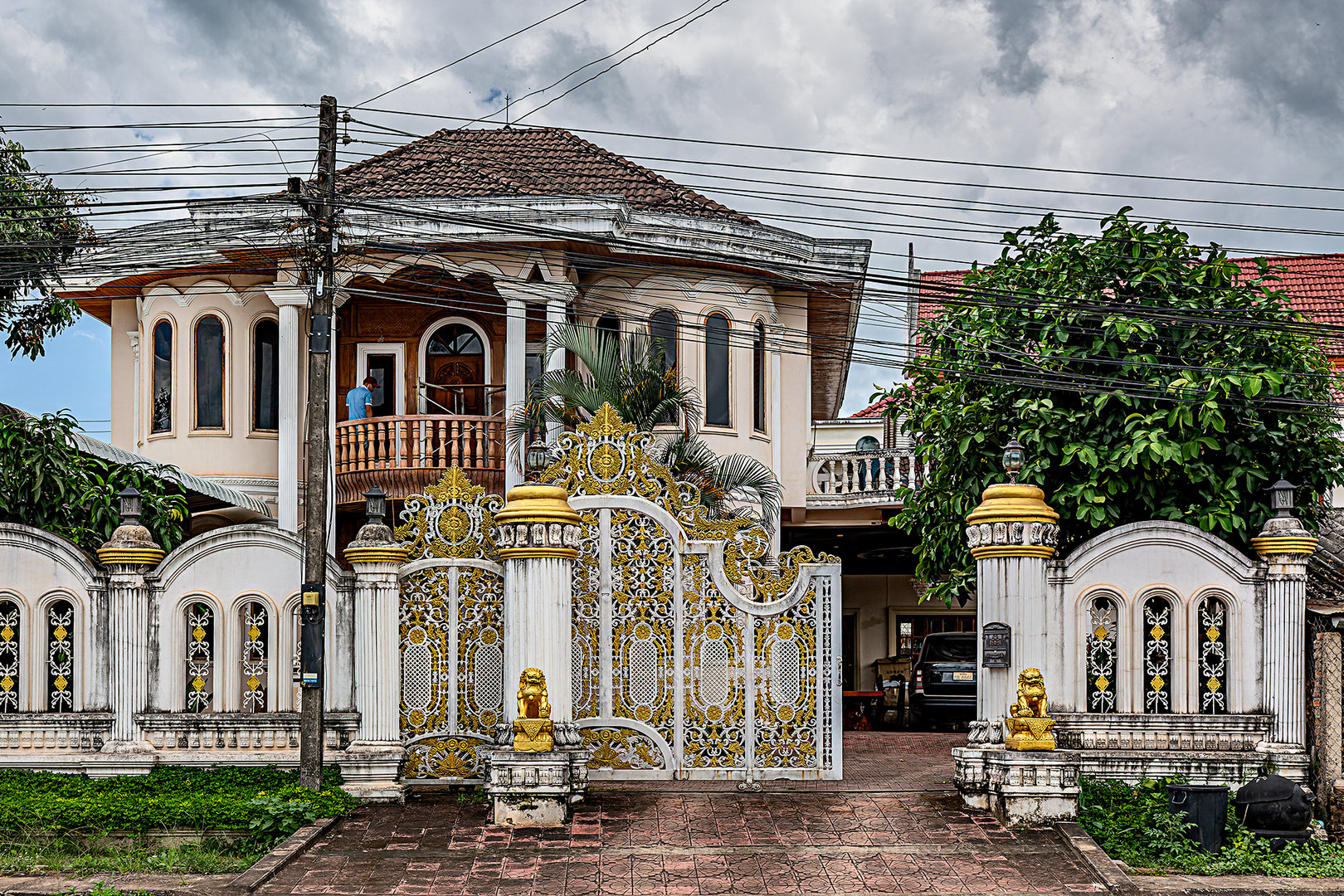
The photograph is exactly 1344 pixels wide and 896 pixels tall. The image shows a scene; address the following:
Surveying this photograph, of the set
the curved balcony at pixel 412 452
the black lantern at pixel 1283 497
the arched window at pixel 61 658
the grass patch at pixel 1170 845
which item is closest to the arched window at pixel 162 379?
the curved balcony at pixel 412 452

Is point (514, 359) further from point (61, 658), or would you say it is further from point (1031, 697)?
point (1031, 697)

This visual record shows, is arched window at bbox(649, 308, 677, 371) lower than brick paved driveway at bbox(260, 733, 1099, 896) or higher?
higher

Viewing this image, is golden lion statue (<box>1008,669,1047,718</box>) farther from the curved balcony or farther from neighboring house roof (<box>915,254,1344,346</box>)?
neighboring house roof (<box>915,254,1344,346</box>)

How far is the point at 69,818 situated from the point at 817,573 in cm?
588

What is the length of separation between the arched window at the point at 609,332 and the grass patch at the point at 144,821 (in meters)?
6.54

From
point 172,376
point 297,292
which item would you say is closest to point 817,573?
point 297,292

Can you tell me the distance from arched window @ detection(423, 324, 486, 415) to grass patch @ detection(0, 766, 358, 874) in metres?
9.07

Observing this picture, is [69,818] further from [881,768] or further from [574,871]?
[881,768]

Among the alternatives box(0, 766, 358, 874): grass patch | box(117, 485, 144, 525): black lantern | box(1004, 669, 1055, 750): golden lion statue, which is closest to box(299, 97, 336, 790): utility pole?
box(0, 766, 358, 874): grass patch

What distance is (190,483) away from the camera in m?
16.6

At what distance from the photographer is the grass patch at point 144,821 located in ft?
30.8

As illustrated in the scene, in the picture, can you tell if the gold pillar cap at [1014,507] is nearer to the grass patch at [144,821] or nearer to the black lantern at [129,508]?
the grass patch at [144,821]

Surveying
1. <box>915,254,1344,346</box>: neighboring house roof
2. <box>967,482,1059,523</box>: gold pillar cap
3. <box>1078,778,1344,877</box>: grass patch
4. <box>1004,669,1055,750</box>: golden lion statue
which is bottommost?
<box>1078,778,1344,877</box>: grass patch

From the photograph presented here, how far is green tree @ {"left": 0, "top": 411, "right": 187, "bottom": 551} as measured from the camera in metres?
13.1
